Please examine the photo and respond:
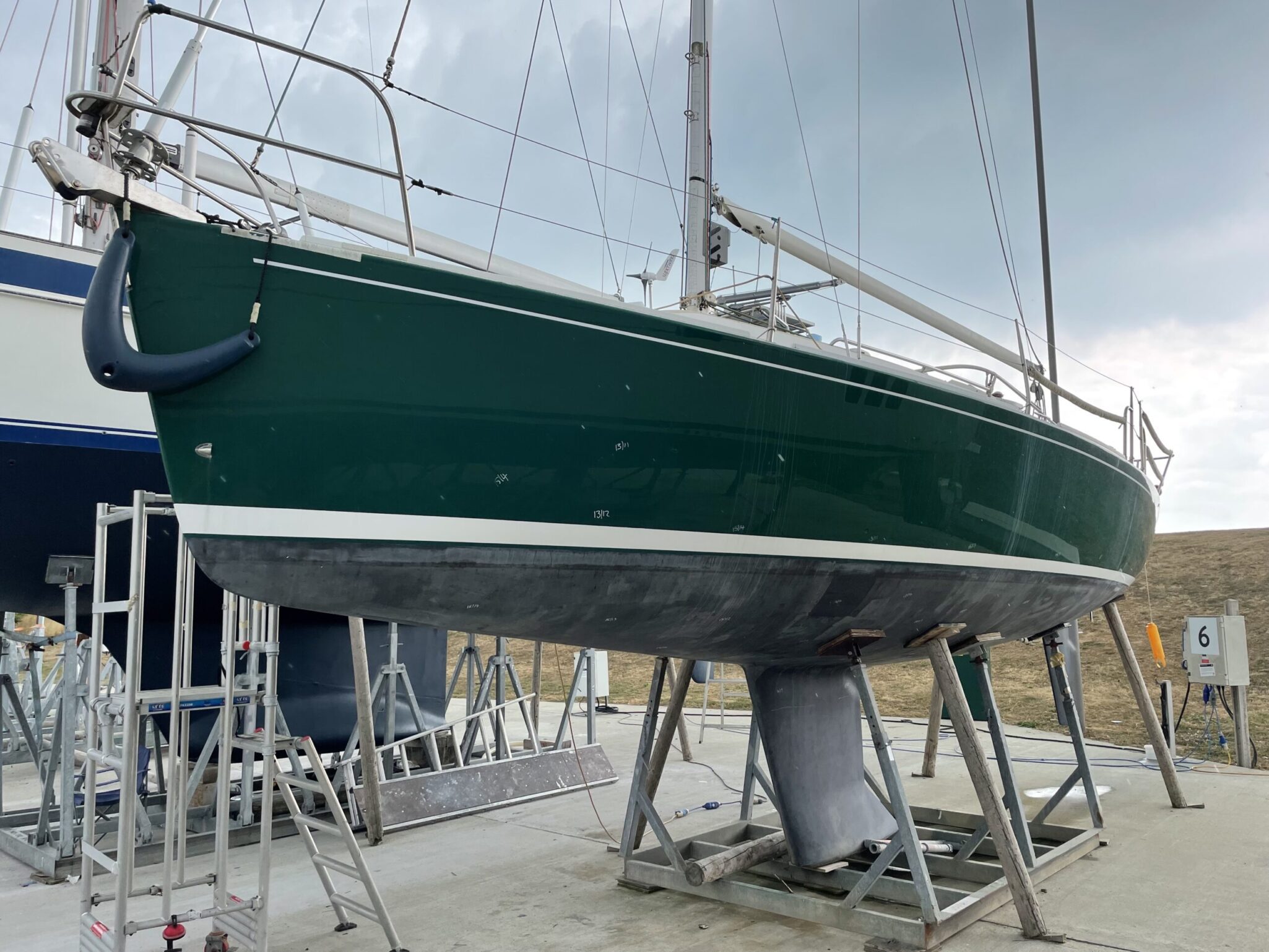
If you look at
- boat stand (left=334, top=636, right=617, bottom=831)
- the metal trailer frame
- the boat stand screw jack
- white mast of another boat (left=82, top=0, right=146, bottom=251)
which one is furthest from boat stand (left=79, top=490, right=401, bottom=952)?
white mast of another boat (left=82, top=0, right=146, bottom=251)

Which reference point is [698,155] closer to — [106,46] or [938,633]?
[938,633]

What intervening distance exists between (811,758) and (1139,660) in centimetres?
1258

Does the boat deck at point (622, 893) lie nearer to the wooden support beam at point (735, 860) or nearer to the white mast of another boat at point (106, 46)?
the wooden support beam at point (735, 860)

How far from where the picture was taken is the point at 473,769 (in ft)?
20.0

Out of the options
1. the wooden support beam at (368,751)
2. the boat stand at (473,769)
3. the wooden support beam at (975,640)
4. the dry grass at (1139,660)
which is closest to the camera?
the wooden support beam at (975,640)

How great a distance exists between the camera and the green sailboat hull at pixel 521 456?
244 cm

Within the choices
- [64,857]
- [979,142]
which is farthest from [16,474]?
[979,142]

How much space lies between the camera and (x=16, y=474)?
5156 millimetres

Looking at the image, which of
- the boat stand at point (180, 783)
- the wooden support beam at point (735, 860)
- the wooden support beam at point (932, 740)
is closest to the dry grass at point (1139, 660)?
the wooden support beam at point (932, 740)

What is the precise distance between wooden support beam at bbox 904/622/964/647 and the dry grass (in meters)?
5.58

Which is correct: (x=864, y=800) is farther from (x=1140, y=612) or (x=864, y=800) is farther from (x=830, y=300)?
(x=1140, y=612)

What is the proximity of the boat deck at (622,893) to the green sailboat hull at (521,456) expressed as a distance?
4.04 ft

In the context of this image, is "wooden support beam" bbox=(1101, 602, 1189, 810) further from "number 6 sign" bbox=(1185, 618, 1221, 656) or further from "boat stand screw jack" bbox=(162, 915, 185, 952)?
"boat stand screw jack" bbox=(162, 915, 185, 952)

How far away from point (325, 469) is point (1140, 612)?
1665 cm
